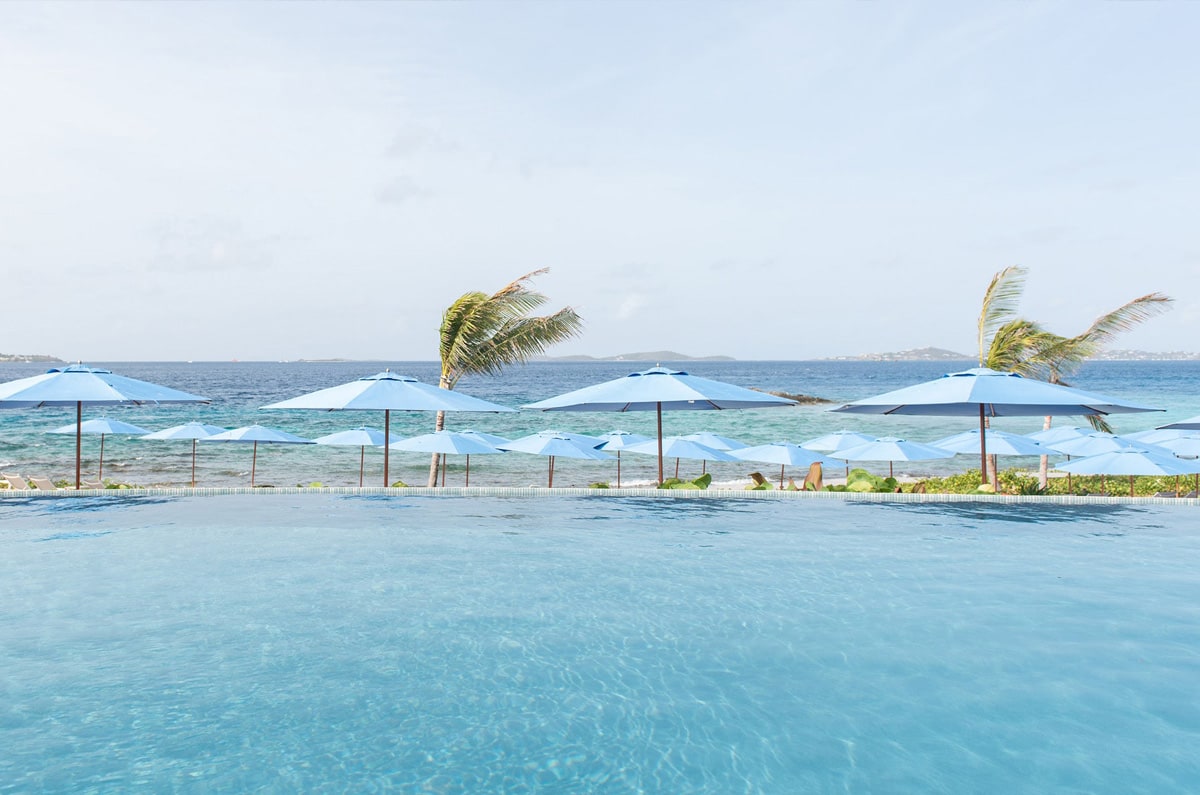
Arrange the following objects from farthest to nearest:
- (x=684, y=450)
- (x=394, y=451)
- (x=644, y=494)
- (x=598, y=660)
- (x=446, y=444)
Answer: (x=394, y=451)
(x=684, y=450)
(x=446, y=444)
(x=644, y=494)
(x=598, y=660)

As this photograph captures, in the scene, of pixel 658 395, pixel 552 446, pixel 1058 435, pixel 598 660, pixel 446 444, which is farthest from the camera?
pixel 1058 435

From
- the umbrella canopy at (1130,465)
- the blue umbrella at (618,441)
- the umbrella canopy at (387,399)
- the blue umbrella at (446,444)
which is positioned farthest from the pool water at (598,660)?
the blue umbrella at (618,441)

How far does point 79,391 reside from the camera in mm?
12297

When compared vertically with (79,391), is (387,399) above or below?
below

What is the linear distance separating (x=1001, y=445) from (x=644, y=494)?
333 inches

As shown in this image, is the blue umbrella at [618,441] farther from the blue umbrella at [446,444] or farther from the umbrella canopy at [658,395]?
the umbrella canopy at [658,395]

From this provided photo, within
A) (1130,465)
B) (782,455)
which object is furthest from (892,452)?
(1130,465)

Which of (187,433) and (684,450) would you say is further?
(187,433)

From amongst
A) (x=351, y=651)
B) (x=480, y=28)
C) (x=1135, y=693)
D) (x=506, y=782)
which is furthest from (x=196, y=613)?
(x=480, y=28)

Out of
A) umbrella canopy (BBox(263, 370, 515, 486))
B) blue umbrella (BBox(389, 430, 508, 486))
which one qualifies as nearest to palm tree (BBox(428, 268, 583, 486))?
blue umbrella (BBox(389, 430, 508, 486))

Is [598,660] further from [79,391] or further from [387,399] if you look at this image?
[79,391]

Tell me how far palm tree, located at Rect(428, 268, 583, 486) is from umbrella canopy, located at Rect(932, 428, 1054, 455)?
29.6 ft

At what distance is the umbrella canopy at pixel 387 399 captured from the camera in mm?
11977

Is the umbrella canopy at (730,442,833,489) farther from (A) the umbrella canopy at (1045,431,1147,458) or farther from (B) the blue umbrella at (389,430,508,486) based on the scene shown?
(B) the blue umbrella at (389,430,508,486)
